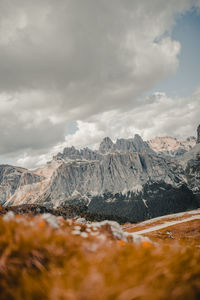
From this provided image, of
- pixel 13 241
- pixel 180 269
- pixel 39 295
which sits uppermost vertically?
pixel 13 241

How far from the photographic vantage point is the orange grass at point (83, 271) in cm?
318

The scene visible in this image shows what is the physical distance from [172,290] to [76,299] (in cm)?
175

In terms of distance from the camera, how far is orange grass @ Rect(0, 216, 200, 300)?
10.4ft

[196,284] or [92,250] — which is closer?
[196,284]

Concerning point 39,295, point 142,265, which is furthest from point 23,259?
point 142,265

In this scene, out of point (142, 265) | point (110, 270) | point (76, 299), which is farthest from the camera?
point (142, 265)

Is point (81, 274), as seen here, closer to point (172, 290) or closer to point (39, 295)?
point (39, 295)

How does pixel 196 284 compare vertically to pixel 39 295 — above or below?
below

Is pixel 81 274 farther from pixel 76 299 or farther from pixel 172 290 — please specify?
pixel 172 290

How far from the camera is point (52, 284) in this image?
3.62 meters

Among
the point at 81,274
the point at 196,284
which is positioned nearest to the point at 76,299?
the point at 81,274

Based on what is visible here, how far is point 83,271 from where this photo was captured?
3.88 meters

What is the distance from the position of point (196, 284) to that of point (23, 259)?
3.78 meters

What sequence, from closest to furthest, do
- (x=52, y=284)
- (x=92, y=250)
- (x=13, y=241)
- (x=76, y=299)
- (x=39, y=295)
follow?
1. (x=76, y=299)
2. (x=39, y=295)
3. (x=52, y=284)
4. (x=13, y=241)
5. (x=92, y=250)
